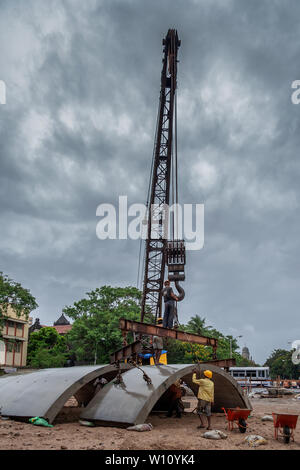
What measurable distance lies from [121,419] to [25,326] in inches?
1930

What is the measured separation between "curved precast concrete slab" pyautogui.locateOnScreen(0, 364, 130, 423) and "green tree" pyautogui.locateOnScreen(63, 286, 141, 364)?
28.3m

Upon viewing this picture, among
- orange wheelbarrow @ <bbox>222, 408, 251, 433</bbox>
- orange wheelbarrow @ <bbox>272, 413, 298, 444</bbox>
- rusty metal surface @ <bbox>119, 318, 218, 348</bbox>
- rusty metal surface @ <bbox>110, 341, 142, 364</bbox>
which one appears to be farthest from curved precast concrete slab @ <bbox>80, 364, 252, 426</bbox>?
orange wheelbarrow @ <bbox>272, 413, 298, 444</bbox>

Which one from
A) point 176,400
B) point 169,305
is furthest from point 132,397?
point 169,305

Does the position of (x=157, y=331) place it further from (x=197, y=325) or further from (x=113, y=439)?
(x=197, y=325)

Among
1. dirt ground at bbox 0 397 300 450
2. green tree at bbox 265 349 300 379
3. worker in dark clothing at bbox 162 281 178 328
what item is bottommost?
green tree at bbox 265 349 300 379

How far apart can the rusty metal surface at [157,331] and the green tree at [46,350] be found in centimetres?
3979

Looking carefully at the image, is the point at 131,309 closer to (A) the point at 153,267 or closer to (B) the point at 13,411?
(A) the point at 153,267

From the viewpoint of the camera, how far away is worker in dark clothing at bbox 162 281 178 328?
656 inches

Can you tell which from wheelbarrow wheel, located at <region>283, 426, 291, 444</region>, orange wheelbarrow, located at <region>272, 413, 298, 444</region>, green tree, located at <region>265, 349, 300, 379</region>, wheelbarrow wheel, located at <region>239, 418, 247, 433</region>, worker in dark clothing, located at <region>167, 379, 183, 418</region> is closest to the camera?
orange wheelbarrow, located at <region>272, 413, 298, 444</region>

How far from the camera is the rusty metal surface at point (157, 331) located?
11.8 m

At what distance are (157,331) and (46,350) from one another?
45859mm

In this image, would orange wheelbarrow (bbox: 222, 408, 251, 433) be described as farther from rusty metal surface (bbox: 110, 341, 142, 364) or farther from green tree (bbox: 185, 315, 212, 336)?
green tree (bbox: 185, 315, 212, 336)

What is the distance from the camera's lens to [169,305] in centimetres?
1684
